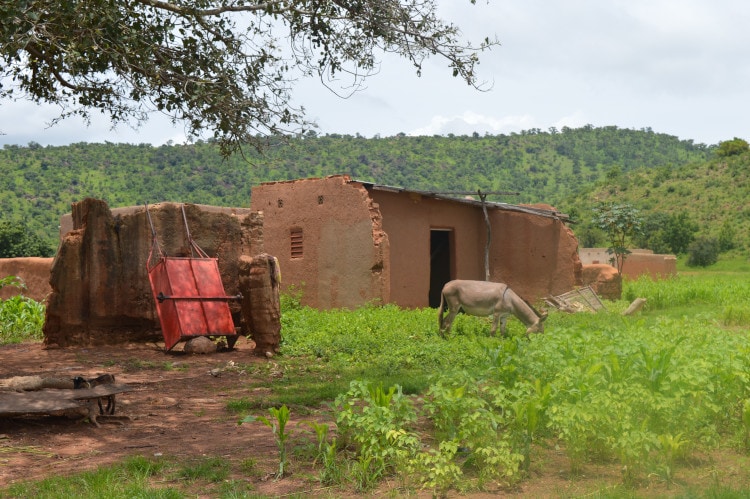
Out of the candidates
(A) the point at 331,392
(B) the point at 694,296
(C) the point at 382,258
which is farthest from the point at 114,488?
(B) the point at 694,296

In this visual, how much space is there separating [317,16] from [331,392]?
5018mm

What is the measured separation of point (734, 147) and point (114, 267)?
49.3m

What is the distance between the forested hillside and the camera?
47.0m

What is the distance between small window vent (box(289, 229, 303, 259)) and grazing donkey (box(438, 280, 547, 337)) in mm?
5054

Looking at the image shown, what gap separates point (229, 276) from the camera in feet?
46.6

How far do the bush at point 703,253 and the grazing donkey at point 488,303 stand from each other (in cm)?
2855

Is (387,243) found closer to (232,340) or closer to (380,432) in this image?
(232,340)

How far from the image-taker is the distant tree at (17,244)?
106ft

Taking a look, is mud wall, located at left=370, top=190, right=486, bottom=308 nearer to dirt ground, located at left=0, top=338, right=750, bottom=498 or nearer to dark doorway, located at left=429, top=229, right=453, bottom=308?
dark doorway, located at left=429, top=229, right=453, bottom=308

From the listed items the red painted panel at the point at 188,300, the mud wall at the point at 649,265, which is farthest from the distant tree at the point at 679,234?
the red painted panel at the point at 188,300

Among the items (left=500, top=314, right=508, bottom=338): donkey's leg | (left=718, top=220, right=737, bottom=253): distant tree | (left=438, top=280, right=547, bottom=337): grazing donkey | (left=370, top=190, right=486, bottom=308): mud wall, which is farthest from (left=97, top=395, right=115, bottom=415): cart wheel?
(left=718, top=220, right=737, bottom=253): distant tree

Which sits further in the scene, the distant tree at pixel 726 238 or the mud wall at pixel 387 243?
the distant tree at pixel 726 238

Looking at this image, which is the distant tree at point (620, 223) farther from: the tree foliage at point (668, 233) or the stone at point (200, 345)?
the stone at point (200, 345)

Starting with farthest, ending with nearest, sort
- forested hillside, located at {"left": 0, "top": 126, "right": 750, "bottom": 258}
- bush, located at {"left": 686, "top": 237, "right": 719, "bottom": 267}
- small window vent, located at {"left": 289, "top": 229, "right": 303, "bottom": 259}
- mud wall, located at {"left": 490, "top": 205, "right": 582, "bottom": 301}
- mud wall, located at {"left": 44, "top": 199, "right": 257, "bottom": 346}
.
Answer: forested hillside, located at {"left": 0, "top": 126, "right": 750, "bottom": 258} → bush, located at {"left": 686, "top": 237, "right": 719, "bottom": 267} → mud wall, located at {"left": 490, "top": 205, "right": 582, "bottom": 301} → small window vent, located at {"left": 289, "top": 229, "right": 303, "bottom": 259} → mud wall, located at {"left": 44, "top": 199, "right": 257, "bottom": 346}
